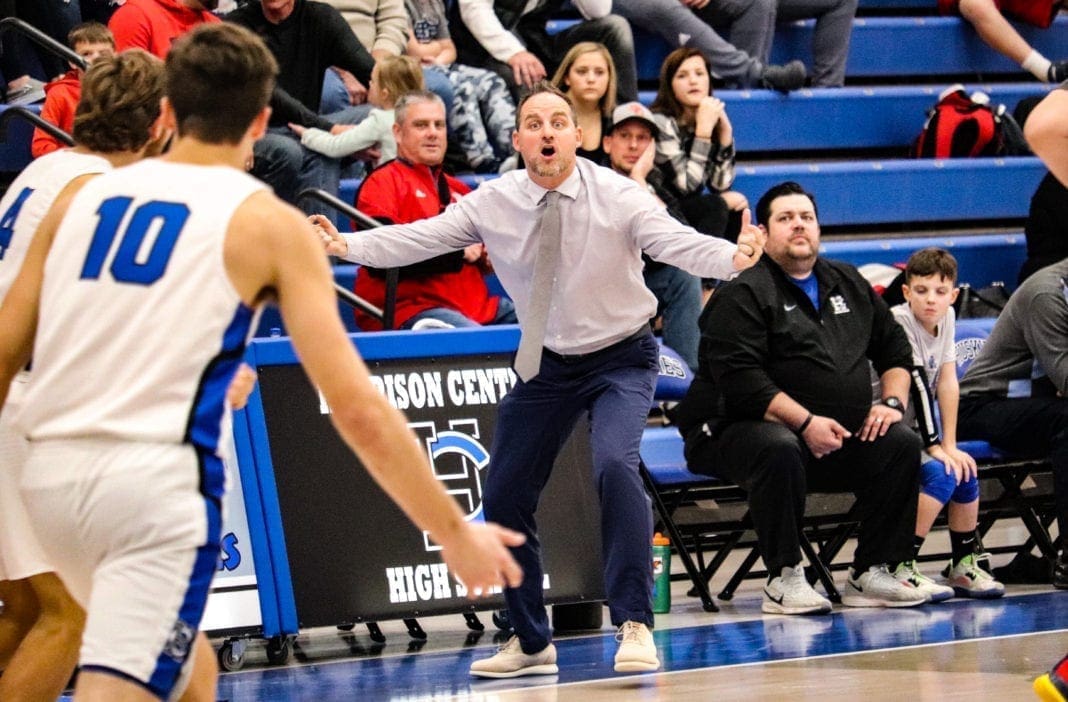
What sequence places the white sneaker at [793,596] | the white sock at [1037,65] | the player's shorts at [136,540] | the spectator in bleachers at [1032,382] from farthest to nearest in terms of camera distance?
1. the white sock at [1037,65]
2. the spectator in bleachers at [1032,382]
3. the white sneaker at [793,596]
4. the player's shorts at [136,540]

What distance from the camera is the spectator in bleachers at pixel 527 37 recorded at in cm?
1002

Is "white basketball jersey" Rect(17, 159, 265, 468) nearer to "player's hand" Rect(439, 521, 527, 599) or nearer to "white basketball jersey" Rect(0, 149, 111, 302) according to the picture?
"player's hand" Rect(439, 521, 527, 599)

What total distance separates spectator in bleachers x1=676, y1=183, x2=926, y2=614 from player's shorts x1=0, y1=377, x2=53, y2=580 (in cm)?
393

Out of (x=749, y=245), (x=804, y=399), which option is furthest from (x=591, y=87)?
(x=749, y=245)

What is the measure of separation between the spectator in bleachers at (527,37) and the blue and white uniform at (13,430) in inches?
234

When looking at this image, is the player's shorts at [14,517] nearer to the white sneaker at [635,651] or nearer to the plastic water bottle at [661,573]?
the white sneaker at [635,651]

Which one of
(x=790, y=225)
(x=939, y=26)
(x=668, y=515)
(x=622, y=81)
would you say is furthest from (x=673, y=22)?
(x=668, y=515)

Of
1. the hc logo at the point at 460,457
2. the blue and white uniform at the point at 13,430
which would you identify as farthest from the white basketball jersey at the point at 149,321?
the hc logo at the point at 460,457

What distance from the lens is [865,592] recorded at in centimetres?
762

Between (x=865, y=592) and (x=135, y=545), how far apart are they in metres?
5.16

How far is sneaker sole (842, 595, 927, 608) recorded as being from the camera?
7.53 meters

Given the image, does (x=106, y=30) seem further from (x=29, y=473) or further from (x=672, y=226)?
(x=29, y=473)

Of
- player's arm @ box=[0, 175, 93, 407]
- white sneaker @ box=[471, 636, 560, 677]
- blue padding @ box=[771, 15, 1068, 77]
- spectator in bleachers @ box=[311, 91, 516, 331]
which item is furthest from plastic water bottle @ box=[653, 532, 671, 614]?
blue padding @ box=[771, 15, 1068, 77]

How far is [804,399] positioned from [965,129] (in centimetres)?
461
